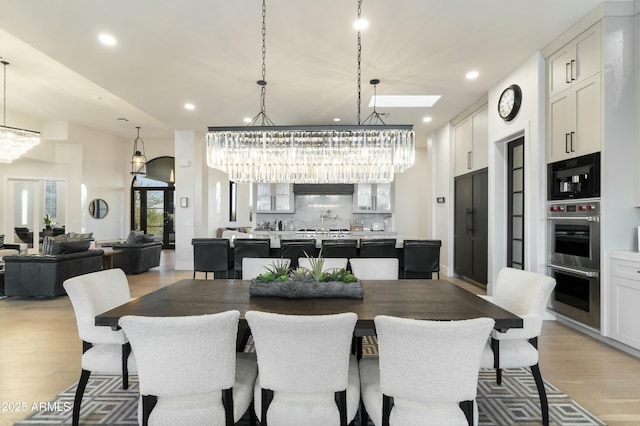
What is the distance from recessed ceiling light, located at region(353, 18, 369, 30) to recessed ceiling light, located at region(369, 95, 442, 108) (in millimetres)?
2219

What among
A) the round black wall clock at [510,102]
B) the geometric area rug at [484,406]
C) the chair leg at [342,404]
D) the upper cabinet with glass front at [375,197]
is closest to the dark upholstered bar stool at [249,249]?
the geometric area rug at [484,406]

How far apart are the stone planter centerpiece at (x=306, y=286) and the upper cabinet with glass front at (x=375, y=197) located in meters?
6.22

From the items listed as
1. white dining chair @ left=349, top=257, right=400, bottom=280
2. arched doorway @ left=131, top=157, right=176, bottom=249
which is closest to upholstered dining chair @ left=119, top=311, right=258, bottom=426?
white dining chair @ left=349, top=257, right=400, bottom=280

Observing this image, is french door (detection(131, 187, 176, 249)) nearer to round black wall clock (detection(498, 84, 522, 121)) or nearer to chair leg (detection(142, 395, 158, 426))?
round black wall clock (detection(498, 84, 522, 121))

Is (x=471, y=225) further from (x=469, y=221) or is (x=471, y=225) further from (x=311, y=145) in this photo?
(x=311, y=145)

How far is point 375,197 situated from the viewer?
8.47 m

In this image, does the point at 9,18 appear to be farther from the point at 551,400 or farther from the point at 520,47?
the point at 551,400

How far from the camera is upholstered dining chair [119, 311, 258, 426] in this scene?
55.7 inches

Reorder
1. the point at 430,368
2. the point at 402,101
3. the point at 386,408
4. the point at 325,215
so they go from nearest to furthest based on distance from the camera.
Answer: the point at 430,368 < the point at 386,408 < the point at 402,101 < the point at 325,215

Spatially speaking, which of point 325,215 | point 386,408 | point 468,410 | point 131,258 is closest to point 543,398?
point 468,410

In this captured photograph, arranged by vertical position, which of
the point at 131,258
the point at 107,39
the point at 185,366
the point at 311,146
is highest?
the point at 107,39

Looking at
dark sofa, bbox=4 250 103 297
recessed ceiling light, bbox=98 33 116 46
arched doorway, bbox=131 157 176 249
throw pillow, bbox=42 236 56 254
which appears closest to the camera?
recessed ceiling light, bbox=98 33 116 46

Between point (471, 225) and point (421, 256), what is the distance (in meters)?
2.04

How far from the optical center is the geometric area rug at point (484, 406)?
2098 mm
